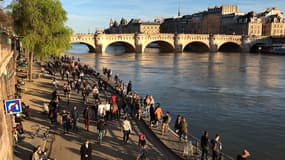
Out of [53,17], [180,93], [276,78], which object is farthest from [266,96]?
[53,17]

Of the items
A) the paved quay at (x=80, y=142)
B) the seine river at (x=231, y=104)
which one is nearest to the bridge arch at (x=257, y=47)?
the seine river at (x=231, y=104)

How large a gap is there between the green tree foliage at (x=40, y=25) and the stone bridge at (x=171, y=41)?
52650 mm

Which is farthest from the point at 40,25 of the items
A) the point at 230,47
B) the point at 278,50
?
the point at 230,47

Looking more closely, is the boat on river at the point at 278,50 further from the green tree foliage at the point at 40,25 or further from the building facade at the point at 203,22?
→ the green tree foliage at the point at 40,25

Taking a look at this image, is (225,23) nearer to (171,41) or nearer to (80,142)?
(171,41)

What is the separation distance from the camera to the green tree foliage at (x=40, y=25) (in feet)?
85.4

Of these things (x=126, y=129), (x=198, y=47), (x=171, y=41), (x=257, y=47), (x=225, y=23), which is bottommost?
(x=126, y=129)

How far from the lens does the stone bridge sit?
85.6m

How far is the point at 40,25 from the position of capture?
2627cm

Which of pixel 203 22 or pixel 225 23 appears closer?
pixel 225 23

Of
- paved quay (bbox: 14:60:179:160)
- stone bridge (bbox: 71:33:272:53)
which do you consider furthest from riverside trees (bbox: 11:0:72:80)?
stone bridge (bbox: 71:33:272:53)

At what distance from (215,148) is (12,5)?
67.0ft

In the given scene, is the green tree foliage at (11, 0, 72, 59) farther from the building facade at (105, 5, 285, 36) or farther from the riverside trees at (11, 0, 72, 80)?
the building facade at (105, 5, 285, 36)

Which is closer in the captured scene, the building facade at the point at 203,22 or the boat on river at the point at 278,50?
the boat on river at the point at 278,50
